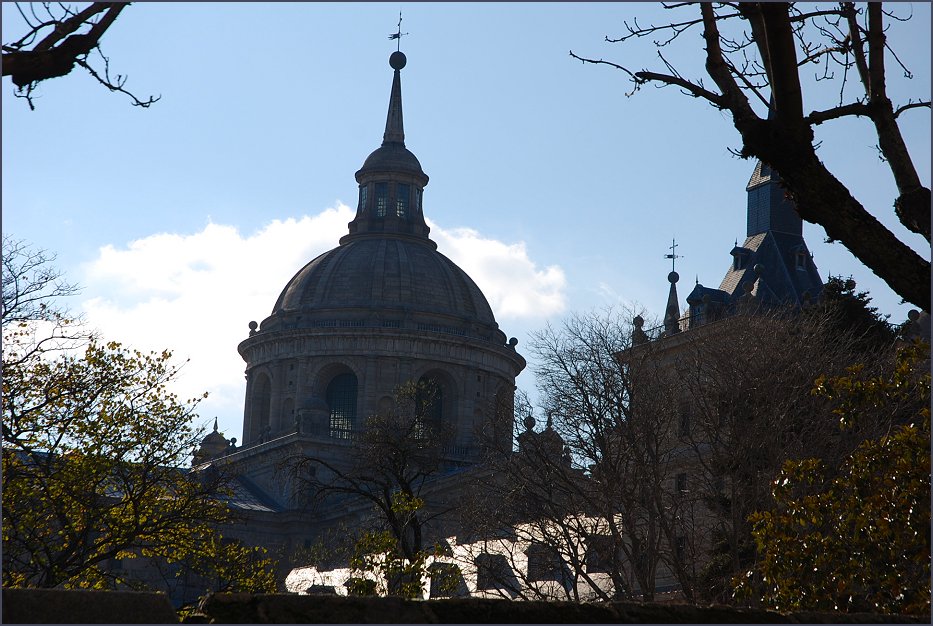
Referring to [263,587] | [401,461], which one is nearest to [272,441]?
[401,461]

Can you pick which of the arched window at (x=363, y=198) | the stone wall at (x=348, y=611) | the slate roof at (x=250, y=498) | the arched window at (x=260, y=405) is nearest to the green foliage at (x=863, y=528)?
the stone wall at (x=348, y=611)

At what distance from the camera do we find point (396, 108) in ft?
340

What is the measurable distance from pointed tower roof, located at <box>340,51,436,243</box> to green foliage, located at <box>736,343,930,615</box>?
77270mm

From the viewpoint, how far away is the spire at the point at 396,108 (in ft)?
334

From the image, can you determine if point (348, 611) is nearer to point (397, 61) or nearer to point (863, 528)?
point (863, 528)

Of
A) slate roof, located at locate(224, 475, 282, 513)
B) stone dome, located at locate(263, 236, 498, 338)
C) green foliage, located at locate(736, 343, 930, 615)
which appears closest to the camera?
green foliage, located at locate(736, 343, 930, 615)

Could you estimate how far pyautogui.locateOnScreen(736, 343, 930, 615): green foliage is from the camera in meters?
16.4

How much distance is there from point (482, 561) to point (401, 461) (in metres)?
4.13

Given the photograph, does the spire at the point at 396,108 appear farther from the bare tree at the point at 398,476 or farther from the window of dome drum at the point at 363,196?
the bare tree at the point at 398,476

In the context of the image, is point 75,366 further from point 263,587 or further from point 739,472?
point 739,472

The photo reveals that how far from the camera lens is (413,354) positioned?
290 feet

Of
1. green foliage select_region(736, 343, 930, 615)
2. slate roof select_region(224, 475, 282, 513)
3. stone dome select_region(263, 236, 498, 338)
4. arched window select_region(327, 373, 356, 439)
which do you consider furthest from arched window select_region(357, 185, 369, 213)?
green foliage select_region(736, 343, 930, 615)

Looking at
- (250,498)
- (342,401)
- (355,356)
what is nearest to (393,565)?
(250,498)

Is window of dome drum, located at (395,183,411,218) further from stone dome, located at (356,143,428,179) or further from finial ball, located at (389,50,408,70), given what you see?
finial ball, located at (389,50,408,70)
